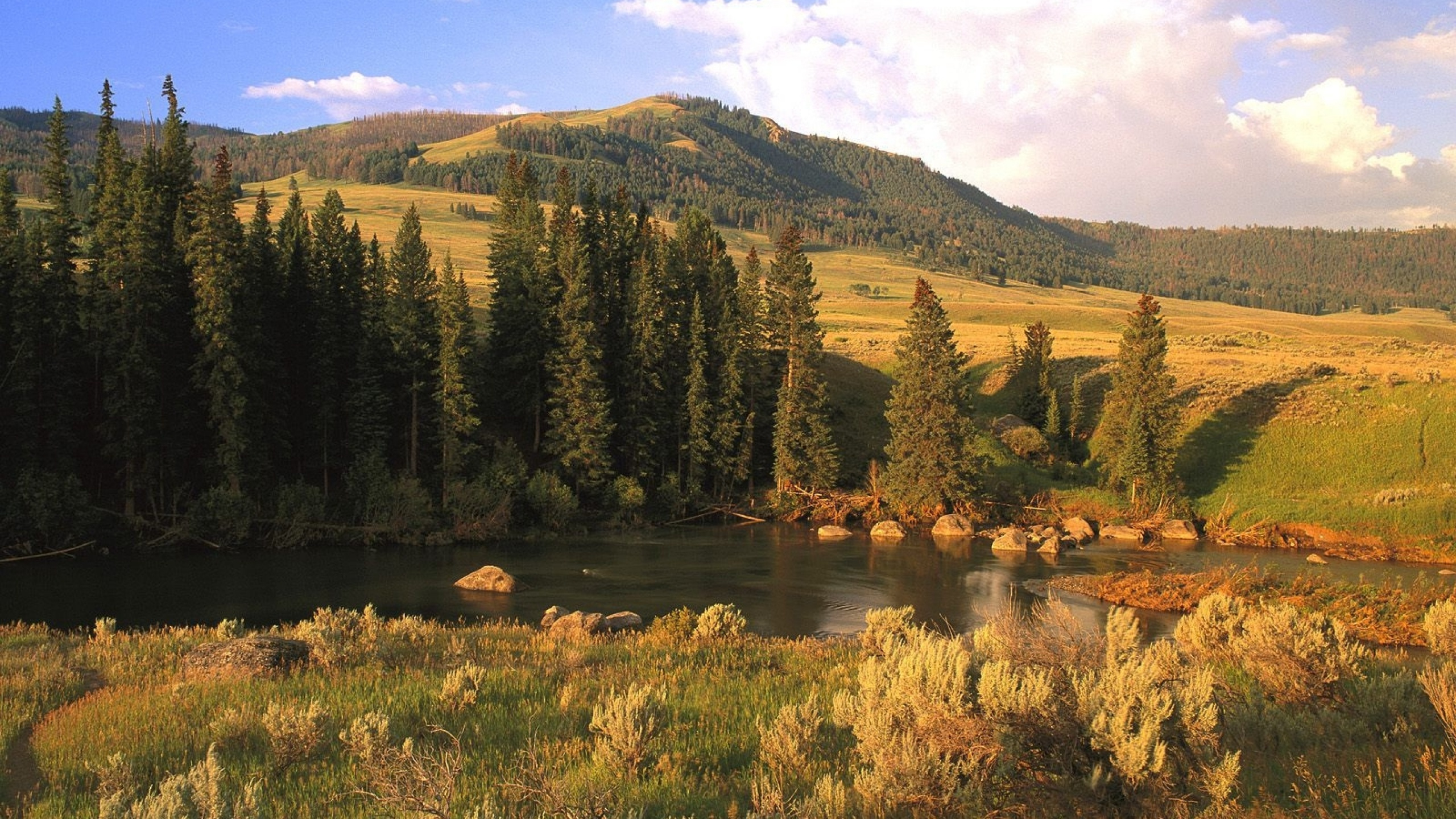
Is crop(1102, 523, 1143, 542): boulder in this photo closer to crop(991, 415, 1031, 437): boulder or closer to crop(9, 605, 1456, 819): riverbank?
crop(991, 415, 1031, 437): boulder

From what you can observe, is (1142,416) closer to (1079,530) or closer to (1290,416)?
(1079,530)

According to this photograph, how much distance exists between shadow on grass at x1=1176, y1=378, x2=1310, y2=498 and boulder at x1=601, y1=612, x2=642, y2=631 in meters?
38.2

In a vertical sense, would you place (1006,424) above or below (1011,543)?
above

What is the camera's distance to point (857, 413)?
65.9 m

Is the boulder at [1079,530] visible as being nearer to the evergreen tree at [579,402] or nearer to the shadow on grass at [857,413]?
the shadow on grass at [857,413]

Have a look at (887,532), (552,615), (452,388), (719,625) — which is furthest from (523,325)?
(719,625)

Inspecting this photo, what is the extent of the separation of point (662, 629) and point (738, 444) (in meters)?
36.1

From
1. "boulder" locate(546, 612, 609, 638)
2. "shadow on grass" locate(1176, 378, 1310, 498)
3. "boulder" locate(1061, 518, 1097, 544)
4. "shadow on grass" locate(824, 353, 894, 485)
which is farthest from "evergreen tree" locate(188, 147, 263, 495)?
"shadow on grass" locate(1176, 378, 1310, 498)

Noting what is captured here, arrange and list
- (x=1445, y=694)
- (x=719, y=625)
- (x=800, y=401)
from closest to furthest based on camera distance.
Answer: (x=1445, y=694) → (x=719, y=625) → (x=800, y=401)

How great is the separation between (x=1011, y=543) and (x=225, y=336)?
38721 millimetres

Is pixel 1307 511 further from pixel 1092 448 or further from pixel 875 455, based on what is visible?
pixel 875 455

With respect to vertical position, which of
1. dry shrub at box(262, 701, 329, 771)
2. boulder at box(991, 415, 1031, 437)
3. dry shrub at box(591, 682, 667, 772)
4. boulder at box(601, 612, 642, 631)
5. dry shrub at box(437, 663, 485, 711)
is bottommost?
boulder at box(601, 612, 642, 631)

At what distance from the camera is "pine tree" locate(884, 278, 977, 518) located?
162 ft

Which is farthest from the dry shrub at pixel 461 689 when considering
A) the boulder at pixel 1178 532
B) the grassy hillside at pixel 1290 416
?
the grassy hillside at pixel 1290 416
